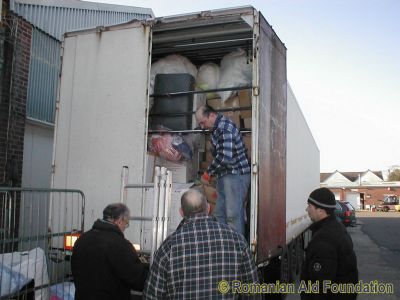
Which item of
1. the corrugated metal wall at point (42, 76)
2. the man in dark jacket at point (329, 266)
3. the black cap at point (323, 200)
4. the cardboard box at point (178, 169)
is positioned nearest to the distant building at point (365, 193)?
the corrugated metal wall at point (42, 76)

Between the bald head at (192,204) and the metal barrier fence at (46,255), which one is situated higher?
the bald head at (192,204)

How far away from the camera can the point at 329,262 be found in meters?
3.19

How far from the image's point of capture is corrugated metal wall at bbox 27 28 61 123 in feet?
23.7

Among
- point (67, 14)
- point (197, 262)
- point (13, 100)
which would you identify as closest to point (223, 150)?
point (197, 262)

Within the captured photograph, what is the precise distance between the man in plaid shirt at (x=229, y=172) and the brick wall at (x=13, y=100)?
3605 millimetres

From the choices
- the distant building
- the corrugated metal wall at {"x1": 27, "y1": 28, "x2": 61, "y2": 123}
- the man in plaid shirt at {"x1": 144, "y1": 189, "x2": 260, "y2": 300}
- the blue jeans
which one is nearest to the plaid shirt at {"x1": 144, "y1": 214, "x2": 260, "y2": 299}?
the man in plaid shirt at {"x1": 144, "y1": 189, "x2": 260, "y2": 300}

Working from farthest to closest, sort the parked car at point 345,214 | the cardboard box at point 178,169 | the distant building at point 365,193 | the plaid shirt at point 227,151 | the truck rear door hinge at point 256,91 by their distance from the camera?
the distant building at point 365,193
the parked car at point 345,214
the cardboard box at point 178,169
the plaid shirt at point 227,151
the truck rear door hinge at point 256,91

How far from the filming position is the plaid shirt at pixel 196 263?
275 cm

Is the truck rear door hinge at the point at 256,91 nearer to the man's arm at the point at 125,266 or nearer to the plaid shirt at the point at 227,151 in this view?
the plaid shirt at the point at 227,151

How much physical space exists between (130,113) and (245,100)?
5.55ft

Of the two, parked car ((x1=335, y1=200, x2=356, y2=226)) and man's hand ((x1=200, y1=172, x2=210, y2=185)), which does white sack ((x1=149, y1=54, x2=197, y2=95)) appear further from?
parked car ((x1=335, y1=200, x2=356, y2=226))

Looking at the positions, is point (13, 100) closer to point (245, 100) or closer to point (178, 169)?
point (178, 169)

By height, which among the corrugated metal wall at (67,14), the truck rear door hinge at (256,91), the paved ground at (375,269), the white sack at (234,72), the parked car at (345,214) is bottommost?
the paved ground at (375,269)

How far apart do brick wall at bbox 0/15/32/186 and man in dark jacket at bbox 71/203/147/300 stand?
12.8 ft
